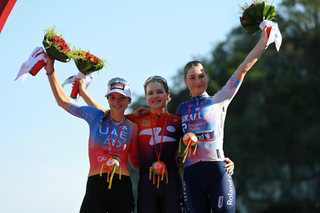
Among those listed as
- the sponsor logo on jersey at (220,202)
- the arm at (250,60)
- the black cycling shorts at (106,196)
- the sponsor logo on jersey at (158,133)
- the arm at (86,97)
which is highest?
the arm at (250,60)

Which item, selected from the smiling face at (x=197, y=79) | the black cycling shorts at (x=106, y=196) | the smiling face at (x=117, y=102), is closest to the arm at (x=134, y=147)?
the smiling face at (x=117, y=102)

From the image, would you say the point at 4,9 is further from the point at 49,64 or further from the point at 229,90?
the point at 229,90

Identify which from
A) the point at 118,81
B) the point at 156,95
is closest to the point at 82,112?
the point at 118,81

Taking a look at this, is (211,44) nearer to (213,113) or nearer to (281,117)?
(281,117)

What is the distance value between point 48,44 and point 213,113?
2431 mm

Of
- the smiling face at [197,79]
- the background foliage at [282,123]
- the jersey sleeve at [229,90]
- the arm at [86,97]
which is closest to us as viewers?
the jersey sleeve at [229,90]

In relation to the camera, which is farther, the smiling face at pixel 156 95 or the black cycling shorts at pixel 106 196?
the smiling face at pixel 156 95

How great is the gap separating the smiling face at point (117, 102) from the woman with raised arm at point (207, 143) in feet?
2.71

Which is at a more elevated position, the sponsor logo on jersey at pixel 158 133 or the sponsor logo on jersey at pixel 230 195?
the sponsor logo on jersey at pixel 158 133

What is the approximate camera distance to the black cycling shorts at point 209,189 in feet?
13.6

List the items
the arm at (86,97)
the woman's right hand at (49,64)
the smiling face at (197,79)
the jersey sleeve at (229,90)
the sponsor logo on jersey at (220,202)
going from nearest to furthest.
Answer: the sponsor logo on jersey at (220,202) → the jersey sleeve at (229,90) → the smiling face at (197,79) → the woman's right hand at (49,64) → the arm at (86,97)

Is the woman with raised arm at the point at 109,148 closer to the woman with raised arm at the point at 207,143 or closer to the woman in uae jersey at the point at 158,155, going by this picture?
the woman in uae jersey at the point at 158,155

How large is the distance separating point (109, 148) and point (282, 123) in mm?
24882

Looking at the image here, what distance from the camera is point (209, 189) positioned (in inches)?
169
